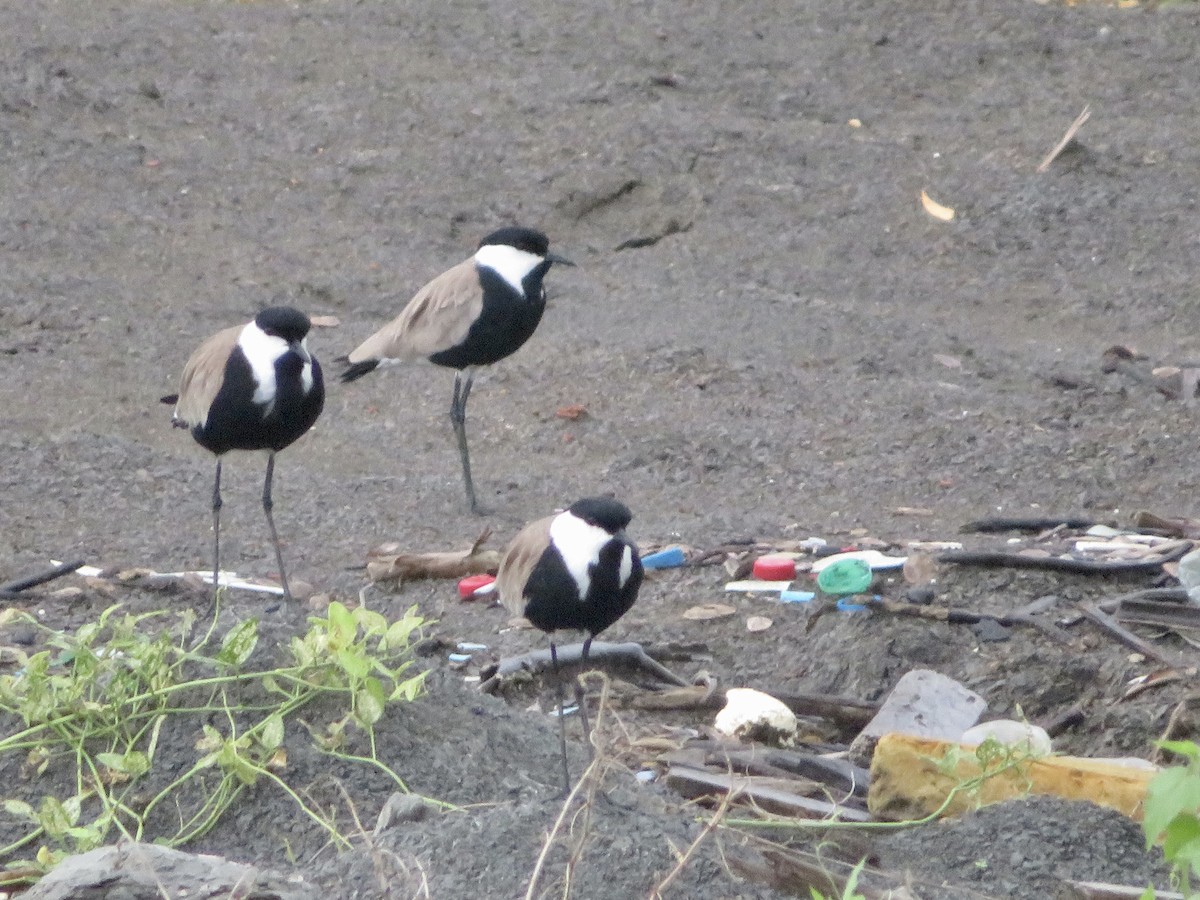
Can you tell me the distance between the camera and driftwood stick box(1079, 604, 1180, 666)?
5098 millimetres

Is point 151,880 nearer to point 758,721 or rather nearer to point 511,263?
point 758,721

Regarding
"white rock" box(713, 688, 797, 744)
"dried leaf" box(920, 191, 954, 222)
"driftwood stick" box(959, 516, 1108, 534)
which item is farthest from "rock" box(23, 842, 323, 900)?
"dried leaf" box(920, 191, 954, 222)

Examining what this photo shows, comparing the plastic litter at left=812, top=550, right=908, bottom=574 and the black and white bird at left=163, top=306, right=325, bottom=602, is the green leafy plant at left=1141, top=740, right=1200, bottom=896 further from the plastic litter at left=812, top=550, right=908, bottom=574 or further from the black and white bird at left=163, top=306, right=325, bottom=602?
the black and white bird at left=163, top=306, right=325, bottom=602

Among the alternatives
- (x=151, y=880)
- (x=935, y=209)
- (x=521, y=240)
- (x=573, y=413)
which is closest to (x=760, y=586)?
(x=521, y=240)

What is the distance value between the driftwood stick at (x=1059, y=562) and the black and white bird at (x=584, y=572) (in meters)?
1.86

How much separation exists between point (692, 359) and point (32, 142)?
5171 mm

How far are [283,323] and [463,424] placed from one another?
2.22m

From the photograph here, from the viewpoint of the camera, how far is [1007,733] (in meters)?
4.62

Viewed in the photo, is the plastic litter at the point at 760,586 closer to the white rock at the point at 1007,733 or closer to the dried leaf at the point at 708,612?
the dried leaf at the point at 708,612

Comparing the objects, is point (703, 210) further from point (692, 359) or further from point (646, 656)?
point (646, 656)

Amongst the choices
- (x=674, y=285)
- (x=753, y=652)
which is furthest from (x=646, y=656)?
(x=674, y=285)

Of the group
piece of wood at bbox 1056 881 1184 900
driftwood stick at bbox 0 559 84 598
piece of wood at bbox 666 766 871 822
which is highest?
piece of wood at bbox 1056 881 1184 900

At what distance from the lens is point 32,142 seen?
38.4 feet

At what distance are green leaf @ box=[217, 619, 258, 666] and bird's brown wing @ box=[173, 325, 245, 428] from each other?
7.76ft
